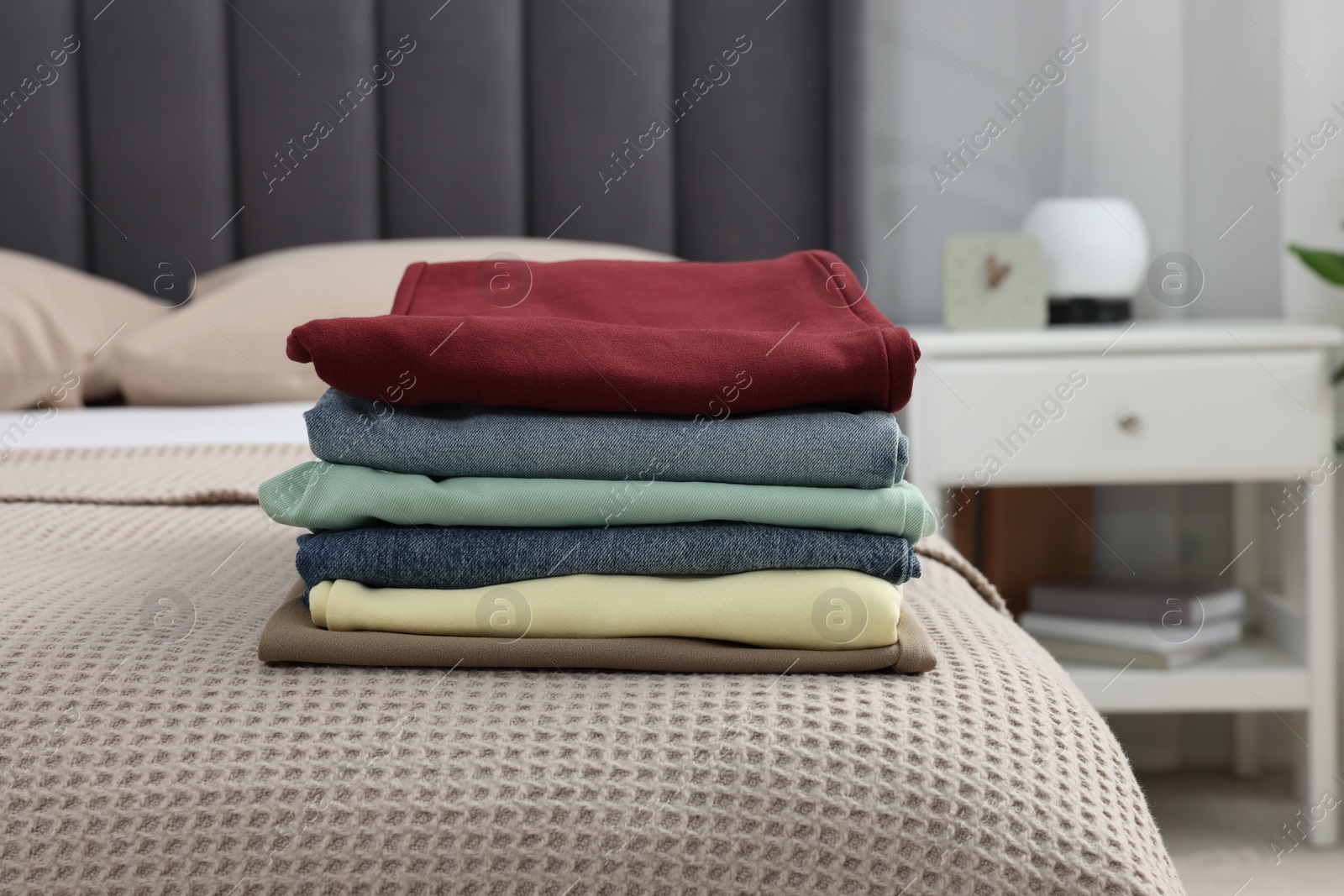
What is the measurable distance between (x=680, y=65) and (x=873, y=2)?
0.36 meters

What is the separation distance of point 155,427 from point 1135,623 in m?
1.27

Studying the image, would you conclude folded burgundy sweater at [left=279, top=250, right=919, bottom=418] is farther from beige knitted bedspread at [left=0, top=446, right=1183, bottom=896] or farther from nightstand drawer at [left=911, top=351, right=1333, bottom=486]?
nightstand drawer at [left=911, top=351, right=1333, bottom=486]

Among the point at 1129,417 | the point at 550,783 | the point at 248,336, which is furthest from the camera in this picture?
the point at 1129,417

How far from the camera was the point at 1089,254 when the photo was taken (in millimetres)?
1543

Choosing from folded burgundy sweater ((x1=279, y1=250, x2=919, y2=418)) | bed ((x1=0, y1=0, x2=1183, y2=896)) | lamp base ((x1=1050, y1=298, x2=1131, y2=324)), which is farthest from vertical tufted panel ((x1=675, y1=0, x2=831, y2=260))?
folded burgundy sweater ((x1=279, y1=250, x2=919, y2=418))

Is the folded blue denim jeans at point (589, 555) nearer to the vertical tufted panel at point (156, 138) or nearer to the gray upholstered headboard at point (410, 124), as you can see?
the gray upholstered headboard at point (410, 124)

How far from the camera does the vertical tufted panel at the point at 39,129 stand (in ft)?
5.23

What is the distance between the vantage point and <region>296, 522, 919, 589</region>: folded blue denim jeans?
19.4 inches

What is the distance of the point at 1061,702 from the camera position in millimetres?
476

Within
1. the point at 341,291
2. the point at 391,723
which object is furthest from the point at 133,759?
the point at 341,291

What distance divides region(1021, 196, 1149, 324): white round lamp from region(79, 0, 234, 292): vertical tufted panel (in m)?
1.30

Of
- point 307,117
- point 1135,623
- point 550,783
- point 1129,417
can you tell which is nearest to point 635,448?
point 550,783

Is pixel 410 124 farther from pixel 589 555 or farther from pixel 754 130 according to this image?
pixel 589 555

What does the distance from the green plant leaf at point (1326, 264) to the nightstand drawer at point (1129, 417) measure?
159 millimetres
